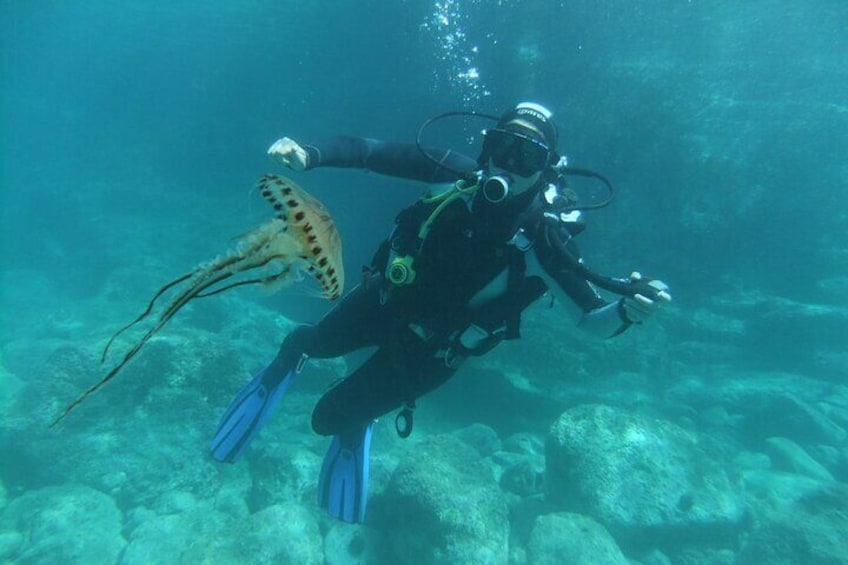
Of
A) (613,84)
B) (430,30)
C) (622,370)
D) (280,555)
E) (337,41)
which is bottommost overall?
(280,555)

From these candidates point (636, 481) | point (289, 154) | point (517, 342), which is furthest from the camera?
point (517, 342)

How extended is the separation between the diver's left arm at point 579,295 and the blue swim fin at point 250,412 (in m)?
3.41

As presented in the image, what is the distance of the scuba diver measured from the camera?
407 centimetres

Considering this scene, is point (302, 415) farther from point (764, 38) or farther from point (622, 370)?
point (764, 38)

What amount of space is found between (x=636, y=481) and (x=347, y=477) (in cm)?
498

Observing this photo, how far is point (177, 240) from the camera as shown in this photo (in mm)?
20094

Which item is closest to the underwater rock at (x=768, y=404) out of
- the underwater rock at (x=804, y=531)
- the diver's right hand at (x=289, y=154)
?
the underwater rock at (x=804, y=531)

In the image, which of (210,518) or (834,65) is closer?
(210,518)

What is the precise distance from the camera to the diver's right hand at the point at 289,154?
3352 mm

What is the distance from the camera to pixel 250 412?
19.3 feet

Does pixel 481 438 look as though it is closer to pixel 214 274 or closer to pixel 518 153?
pixel 518 153

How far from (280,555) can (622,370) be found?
9.42m

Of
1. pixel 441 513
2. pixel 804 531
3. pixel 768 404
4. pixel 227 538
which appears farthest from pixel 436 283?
pixel 768 404

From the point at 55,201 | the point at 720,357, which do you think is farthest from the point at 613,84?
Result: the point at 55,201
